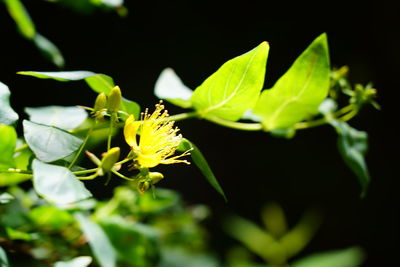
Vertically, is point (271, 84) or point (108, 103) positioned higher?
point (271, 84)

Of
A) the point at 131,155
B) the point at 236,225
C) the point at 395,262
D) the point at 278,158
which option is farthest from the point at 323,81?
the point at 395,262

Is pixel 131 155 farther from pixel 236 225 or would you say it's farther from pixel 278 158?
pixel 278 158

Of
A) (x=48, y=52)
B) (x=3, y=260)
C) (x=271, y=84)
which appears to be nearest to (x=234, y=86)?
(x=3, y=260)

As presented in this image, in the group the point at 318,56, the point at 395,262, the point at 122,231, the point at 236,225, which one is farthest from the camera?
the point at 395,262

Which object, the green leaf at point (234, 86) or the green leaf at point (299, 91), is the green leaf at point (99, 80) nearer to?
the green leaf at point (234, 86)

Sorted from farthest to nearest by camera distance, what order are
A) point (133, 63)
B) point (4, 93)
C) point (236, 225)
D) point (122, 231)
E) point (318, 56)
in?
point (133, 63) → point (236, 225) → point (122, 231) → point (318, 56) → point (4, 93)

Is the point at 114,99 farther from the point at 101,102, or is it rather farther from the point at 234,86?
the point at 234,86
